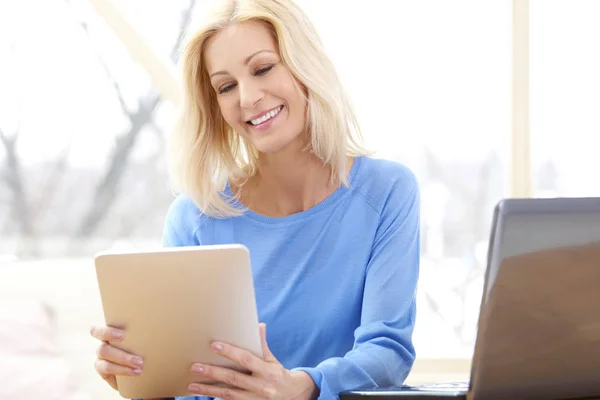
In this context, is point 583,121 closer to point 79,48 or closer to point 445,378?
point 445,378

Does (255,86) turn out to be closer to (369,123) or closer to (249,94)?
(249,94)

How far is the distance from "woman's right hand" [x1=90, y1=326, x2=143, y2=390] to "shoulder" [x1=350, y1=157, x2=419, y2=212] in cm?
68

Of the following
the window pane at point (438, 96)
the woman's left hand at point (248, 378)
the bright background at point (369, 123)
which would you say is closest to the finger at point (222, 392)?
the woman's left hand at point (248, 378)

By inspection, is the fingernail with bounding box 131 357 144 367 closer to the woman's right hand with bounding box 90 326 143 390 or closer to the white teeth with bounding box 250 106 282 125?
the woman's right hand with bounding box 90 326 143 390

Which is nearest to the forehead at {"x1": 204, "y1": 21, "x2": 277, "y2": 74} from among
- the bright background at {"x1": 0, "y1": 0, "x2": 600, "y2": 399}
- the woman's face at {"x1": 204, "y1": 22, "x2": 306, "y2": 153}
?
the woman's face at {"x1": 204, "y1": 22, "x2": 306, "y2": 153}

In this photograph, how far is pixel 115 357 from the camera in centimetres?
143

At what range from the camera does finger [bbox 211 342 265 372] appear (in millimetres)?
1375

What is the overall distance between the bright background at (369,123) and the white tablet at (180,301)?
148 centimetres

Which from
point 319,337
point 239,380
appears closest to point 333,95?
point 319,337

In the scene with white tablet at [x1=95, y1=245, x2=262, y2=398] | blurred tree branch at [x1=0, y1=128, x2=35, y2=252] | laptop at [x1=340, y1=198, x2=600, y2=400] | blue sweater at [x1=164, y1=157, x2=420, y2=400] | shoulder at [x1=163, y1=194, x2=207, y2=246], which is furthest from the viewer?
blurred tree branch at [x1=0, y1=128, x2=35, y2=252]

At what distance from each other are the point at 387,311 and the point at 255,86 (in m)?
0.56

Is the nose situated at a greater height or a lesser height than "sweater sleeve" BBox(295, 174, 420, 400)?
greater

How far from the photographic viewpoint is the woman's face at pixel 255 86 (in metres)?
1.82

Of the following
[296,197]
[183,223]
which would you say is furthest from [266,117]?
[183,223]
